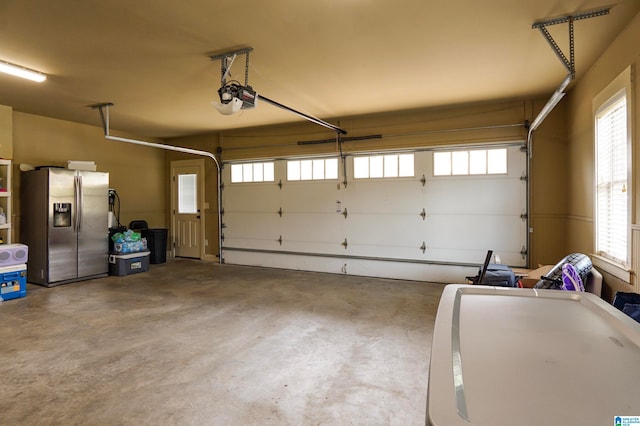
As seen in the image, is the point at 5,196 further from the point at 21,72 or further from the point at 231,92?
the point at 231,92

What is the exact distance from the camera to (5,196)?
4.98 m

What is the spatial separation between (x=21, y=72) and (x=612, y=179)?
6218 millimetres

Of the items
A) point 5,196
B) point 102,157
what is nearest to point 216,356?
point 5,196

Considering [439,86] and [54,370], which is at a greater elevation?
[439,86]

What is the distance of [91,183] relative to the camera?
5824 millimetres

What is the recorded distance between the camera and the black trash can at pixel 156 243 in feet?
23.6

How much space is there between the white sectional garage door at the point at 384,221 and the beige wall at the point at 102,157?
6.29 feet

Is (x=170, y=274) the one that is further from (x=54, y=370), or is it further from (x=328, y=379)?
(x=328, y=379)

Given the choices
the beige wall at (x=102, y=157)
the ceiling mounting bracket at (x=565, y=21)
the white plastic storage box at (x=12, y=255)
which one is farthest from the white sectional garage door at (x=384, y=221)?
the white plastic storage box at (x=12, y=255)

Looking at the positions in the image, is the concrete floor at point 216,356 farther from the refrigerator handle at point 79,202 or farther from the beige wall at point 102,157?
the beige wall at point 102,157

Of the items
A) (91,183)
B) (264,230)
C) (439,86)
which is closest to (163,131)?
(91,183)

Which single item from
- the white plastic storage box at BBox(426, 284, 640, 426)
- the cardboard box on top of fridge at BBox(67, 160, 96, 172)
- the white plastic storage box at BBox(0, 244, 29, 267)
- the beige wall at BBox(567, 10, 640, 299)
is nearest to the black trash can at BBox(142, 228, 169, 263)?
the cardboard box on top of fridge at BBox(67, 160, 96, 172)

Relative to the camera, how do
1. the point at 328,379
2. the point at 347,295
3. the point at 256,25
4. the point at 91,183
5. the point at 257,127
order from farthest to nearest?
the point at 257,127 → the point at 91,183 → the point at 347,295 → the point at 256,25 → the point at 328,379

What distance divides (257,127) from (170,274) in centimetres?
327
